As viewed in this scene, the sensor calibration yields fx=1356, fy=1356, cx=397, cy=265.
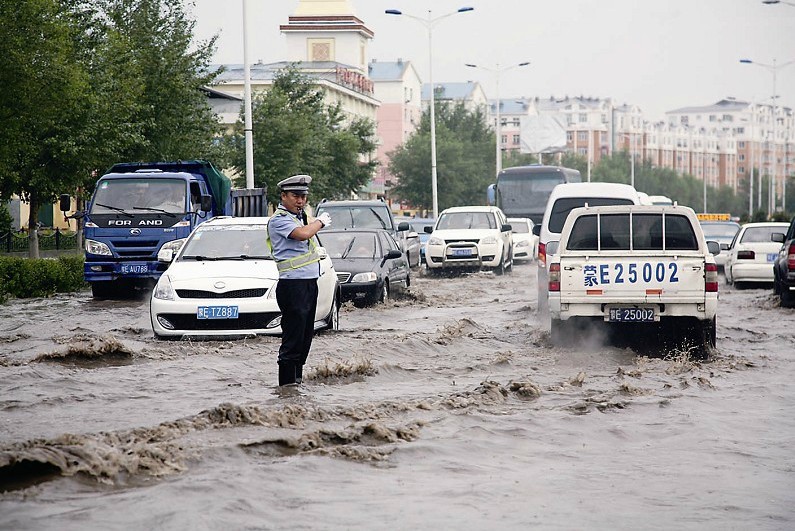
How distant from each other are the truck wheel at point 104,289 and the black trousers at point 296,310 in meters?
14.5

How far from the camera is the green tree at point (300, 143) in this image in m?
48.8

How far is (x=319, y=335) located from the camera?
1603 cm

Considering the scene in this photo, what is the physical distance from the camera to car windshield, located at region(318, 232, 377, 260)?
21.8 meters

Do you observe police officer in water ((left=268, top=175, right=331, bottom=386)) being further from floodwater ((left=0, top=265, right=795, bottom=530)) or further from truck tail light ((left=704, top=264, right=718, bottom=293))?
truck tail light ((left=704, top=264, right=718, bottom=293))

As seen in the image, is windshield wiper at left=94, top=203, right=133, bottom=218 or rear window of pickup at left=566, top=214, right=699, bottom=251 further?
windshield wiper at left=94, top=203, right=133, bottom=218

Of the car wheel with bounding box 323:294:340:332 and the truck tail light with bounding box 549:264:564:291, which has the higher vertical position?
the truck tail light with bounding box 549:264:564:291

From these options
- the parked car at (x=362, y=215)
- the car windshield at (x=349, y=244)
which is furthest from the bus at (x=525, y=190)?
the car windshield at (x=349, y=244)

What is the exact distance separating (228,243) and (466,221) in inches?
763

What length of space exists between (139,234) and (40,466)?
56.7 feet

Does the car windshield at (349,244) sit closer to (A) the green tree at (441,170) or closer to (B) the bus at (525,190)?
(B) the bus at (525,190)

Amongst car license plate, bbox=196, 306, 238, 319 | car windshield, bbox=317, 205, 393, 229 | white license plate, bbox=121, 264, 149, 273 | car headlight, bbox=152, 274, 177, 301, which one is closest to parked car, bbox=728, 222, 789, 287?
car windshield, bbox=317, 205, 393, 229

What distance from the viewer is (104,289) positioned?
25.1 meters

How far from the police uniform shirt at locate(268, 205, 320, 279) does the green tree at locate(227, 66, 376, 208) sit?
37.0m

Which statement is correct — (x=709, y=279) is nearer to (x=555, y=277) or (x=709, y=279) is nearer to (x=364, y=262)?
(x=555, y=277)
